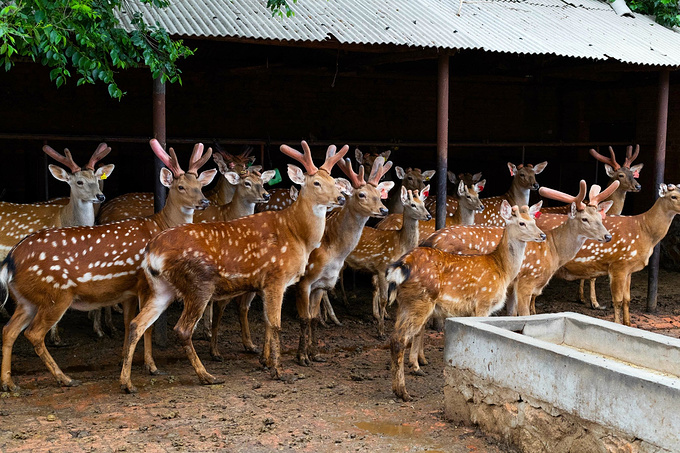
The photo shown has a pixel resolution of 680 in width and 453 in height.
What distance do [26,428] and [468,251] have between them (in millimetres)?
4342

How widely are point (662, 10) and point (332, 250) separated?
7.50 metres

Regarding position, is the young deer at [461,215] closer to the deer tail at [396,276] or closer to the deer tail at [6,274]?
the deer tail at [396,276]

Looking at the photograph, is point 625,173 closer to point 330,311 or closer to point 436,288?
point 330,311

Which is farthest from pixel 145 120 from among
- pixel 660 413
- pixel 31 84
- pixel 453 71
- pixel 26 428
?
pixel 660 413

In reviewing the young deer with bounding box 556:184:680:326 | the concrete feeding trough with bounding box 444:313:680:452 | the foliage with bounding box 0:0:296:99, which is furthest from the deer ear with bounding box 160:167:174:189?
the young deer with bounding box 556:184:680:326

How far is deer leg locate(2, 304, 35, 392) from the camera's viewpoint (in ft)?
20.3

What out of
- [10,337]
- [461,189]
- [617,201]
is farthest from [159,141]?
[617,201]

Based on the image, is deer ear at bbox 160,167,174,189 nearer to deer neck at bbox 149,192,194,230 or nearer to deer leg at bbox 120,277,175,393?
deer neck at bbox 149,192,194,230

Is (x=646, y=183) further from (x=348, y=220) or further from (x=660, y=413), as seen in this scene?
(x=660, y=413)

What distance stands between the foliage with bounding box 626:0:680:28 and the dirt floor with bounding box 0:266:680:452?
6.67 meters

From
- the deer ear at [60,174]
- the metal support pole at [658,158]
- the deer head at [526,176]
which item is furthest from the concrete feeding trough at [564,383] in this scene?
the deer head at [526,176]

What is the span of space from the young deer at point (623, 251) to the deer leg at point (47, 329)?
17.8ft

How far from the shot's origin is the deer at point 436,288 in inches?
240

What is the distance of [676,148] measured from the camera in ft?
40.8
